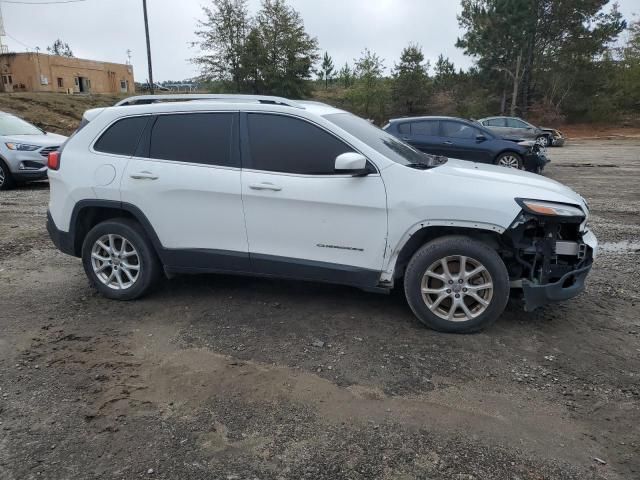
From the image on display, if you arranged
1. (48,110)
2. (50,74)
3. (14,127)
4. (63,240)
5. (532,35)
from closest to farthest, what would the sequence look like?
(63,240) < (14,127) < (48,110) < (532,35) < (50,74)

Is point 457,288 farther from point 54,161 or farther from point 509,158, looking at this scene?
point 509,158

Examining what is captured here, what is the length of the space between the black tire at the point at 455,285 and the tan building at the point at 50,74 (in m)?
49.1

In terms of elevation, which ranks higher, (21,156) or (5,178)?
(21,156)

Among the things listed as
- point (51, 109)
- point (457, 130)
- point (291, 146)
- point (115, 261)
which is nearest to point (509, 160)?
point (457, 130)

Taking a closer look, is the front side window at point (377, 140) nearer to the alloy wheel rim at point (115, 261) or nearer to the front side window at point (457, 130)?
the alloy wheel rim at point (115, 261)

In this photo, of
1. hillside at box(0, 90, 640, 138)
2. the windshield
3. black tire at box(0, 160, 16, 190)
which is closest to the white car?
black tire at box(0, 160, 16, 190)

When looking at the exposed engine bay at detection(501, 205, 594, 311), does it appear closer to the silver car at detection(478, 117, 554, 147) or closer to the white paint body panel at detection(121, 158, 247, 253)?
the white paint body panel at detection(121, 158, 247, 253)

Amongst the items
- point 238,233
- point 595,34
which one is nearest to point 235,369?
point 238,233

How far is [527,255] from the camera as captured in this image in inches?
156

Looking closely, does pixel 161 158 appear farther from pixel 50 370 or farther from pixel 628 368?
pixel 628 368

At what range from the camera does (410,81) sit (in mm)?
45156

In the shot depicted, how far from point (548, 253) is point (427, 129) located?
10.1 metres

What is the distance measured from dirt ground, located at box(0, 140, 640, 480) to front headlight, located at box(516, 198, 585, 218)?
3.22 ft

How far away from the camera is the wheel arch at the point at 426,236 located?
12.6 feet
